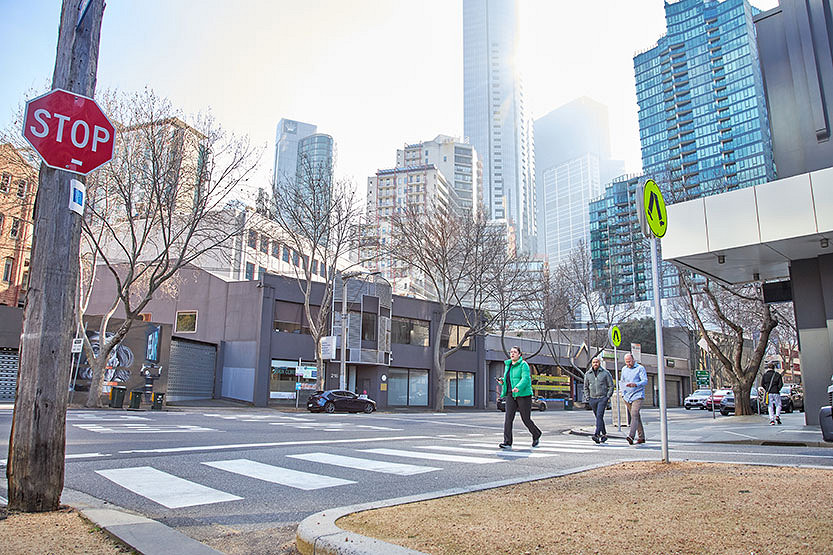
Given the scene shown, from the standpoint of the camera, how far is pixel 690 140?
12256cm

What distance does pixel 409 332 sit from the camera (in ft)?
147

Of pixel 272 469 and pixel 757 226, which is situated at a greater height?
pixel 757 226

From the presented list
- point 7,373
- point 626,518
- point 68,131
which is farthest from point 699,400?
point 68,131

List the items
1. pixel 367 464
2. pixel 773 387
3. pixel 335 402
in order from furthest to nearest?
pixel 335 402
pixel 773 387
pixel 367 464

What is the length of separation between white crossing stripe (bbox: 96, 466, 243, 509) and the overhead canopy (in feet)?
41.9

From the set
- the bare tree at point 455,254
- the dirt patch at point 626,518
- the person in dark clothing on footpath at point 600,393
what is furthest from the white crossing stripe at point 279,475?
the bare tree at point 455,254

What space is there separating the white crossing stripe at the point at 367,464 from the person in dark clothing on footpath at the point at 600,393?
660 cm

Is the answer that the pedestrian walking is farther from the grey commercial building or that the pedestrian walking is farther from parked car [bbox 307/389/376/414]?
parked car [bbox 307/389/376/414]

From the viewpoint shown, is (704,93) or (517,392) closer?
(517,392)

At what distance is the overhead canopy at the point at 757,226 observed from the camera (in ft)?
41.0

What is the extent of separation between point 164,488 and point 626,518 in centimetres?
472

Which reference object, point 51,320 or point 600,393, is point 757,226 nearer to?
point 600,393

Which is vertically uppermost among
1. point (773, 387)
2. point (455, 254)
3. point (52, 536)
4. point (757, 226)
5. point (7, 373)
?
point (455, 254)

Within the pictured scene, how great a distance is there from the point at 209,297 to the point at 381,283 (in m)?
12.3
